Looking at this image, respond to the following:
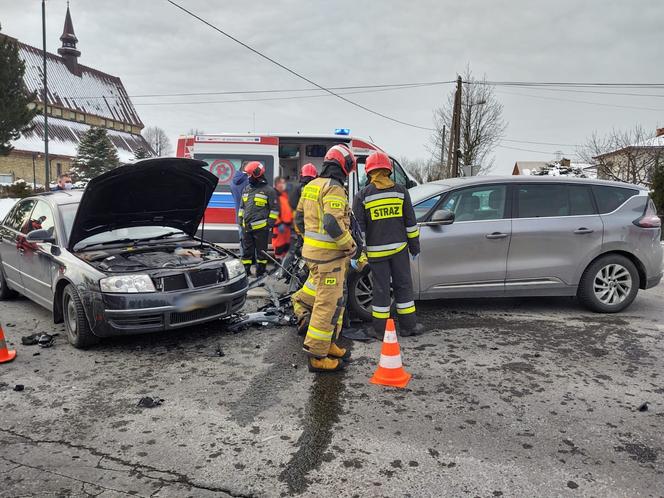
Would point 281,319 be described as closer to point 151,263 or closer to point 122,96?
point 151,263

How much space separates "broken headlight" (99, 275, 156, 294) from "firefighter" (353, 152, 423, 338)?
2.02m

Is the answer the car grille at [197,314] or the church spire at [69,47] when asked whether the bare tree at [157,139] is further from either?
the car grille at [197,314]

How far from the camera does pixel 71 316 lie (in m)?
4.73

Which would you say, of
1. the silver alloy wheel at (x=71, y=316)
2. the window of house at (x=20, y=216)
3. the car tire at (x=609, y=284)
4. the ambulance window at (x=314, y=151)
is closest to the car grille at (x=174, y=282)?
the silver alloy wheel at (x=71, y=316)

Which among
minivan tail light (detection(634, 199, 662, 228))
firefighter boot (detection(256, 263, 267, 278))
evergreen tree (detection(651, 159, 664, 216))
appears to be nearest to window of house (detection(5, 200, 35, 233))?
firefighter boot (detection(256, 263, 267, 278))

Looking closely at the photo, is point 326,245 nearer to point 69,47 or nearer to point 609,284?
point 609,284

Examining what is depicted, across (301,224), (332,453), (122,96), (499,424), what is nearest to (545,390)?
(499,424)

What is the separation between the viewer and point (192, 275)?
4.66 m

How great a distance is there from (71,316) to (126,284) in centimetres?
83

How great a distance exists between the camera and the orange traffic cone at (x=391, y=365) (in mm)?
3818

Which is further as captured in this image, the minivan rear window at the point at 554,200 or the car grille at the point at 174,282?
the minivan rear window at the point at 554,200

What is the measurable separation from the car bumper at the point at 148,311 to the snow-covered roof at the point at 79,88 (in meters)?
52.4

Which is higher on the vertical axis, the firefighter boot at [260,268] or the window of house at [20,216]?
the window of house at [20,216]

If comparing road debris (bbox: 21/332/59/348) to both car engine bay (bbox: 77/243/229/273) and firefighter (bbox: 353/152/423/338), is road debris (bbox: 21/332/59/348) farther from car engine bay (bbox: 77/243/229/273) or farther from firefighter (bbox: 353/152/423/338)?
firefighter (bbox: 353/152/423/338)
